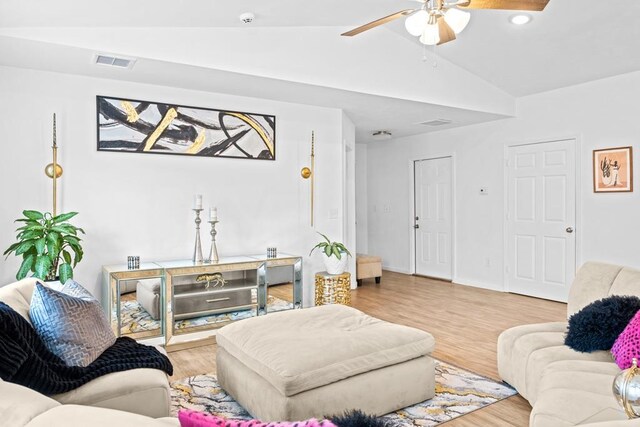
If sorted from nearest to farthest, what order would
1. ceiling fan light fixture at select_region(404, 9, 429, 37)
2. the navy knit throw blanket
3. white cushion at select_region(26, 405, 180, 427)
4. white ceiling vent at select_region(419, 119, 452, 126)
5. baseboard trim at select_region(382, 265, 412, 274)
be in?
white cushion at select_region(26, 405, 180, 427)
the navy knit throw blanket
ceiling fan light fixture at select_region(404, 9, 429, 37)
white ceiling vent at select_region(419, 119, 452, 126)
baseboard trim at select_region(382, 265, 412, 274)

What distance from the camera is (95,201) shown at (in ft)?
13.3

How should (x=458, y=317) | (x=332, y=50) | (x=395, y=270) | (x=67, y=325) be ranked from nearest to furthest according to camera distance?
1. (x=67, y=325)
2. (x=332, y=50)
3. (x=458, y=317)
4. (x=395, y=270)

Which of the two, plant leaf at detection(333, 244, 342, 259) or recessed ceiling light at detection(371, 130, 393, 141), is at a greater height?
recessed ceiling light at detection(371, 130, 393, 141)

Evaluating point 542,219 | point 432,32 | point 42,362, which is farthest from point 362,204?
point 42,362

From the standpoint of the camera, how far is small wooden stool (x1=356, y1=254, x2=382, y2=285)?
253 inches

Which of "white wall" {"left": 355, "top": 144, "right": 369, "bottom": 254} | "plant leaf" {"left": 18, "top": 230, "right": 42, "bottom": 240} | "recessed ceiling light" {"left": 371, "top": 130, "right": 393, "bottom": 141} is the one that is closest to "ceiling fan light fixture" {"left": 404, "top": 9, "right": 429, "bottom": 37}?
"plant leaf" {"left": 18, "top": 230, "right": 42, "bottom": 240}

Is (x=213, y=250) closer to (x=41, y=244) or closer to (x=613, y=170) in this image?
(x=41, y=244)

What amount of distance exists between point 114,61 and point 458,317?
401 centimetres

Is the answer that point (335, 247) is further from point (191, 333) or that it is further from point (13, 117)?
point (13, 117)

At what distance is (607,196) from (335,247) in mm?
3105

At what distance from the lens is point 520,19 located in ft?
13.5

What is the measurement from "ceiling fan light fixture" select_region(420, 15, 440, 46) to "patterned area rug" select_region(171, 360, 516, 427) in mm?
2194

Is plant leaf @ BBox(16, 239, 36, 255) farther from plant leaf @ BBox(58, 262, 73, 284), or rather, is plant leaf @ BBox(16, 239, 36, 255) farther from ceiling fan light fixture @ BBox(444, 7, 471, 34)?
ceiling fan light fixture @ BBox(444, 7, 471, 34)

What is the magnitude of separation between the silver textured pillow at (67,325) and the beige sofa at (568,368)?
1934 mm
